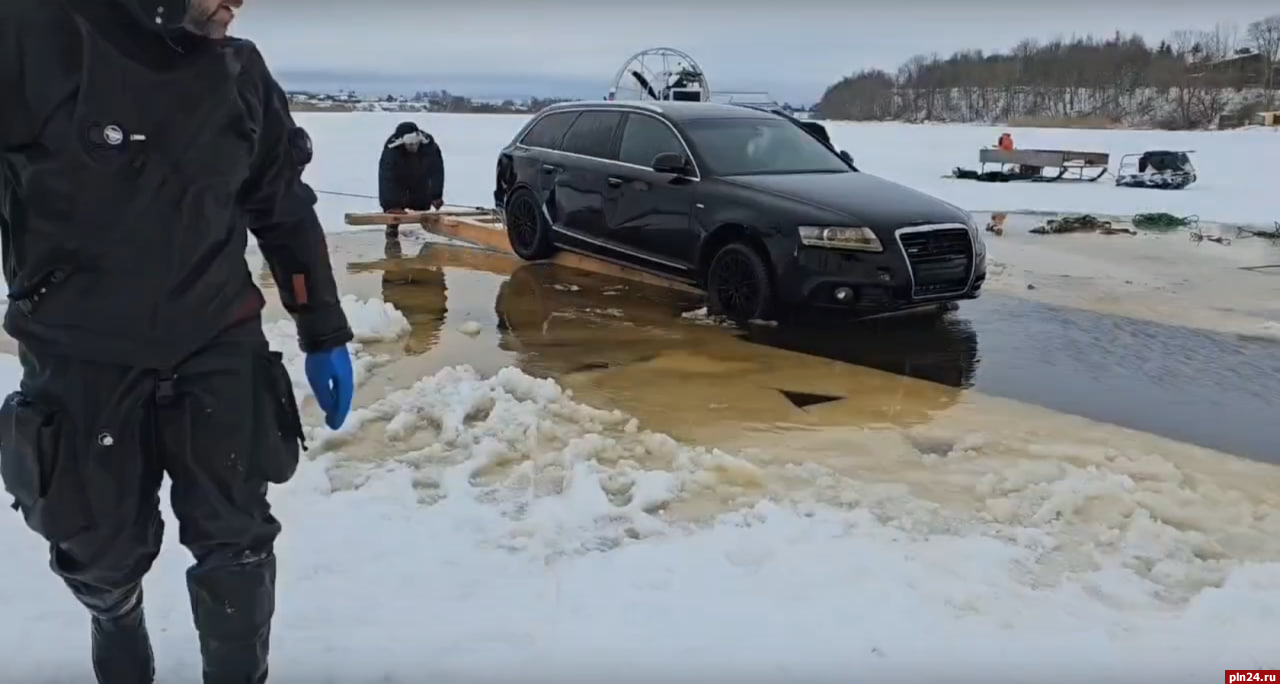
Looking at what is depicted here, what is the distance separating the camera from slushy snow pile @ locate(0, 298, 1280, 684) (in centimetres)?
297

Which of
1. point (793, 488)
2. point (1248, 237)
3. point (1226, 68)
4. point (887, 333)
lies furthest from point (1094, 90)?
point (793, 488)

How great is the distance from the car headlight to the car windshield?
1.04 metres

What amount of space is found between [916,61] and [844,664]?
164ft

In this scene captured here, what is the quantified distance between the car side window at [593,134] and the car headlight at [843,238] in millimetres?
2289

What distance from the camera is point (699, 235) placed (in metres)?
7.57

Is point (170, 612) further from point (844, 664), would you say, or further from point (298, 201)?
point (844, 664)

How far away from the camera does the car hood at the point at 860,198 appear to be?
6.96 metres

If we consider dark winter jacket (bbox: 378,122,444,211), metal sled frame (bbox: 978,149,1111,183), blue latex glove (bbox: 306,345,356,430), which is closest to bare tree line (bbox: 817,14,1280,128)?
metal sled frame (bbox: 978,149,1111,183)

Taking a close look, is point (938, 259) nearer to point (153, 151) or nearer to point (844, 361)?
point (844, 361)

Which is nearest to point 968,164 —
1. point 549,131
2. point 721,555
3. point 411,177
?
point 411,177

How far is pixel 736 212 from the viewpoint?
7285 millimetres

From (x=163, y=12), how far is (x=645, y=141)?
21.1 feet

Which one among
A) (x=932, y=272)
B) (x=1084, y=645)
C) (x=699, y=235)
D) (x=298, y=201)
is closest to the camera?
(x=298, y=201)

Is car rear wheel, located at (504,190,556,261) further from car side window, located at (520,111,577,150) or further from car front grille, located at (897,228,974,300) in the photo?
car front grille, located at (897,228,974,300)
